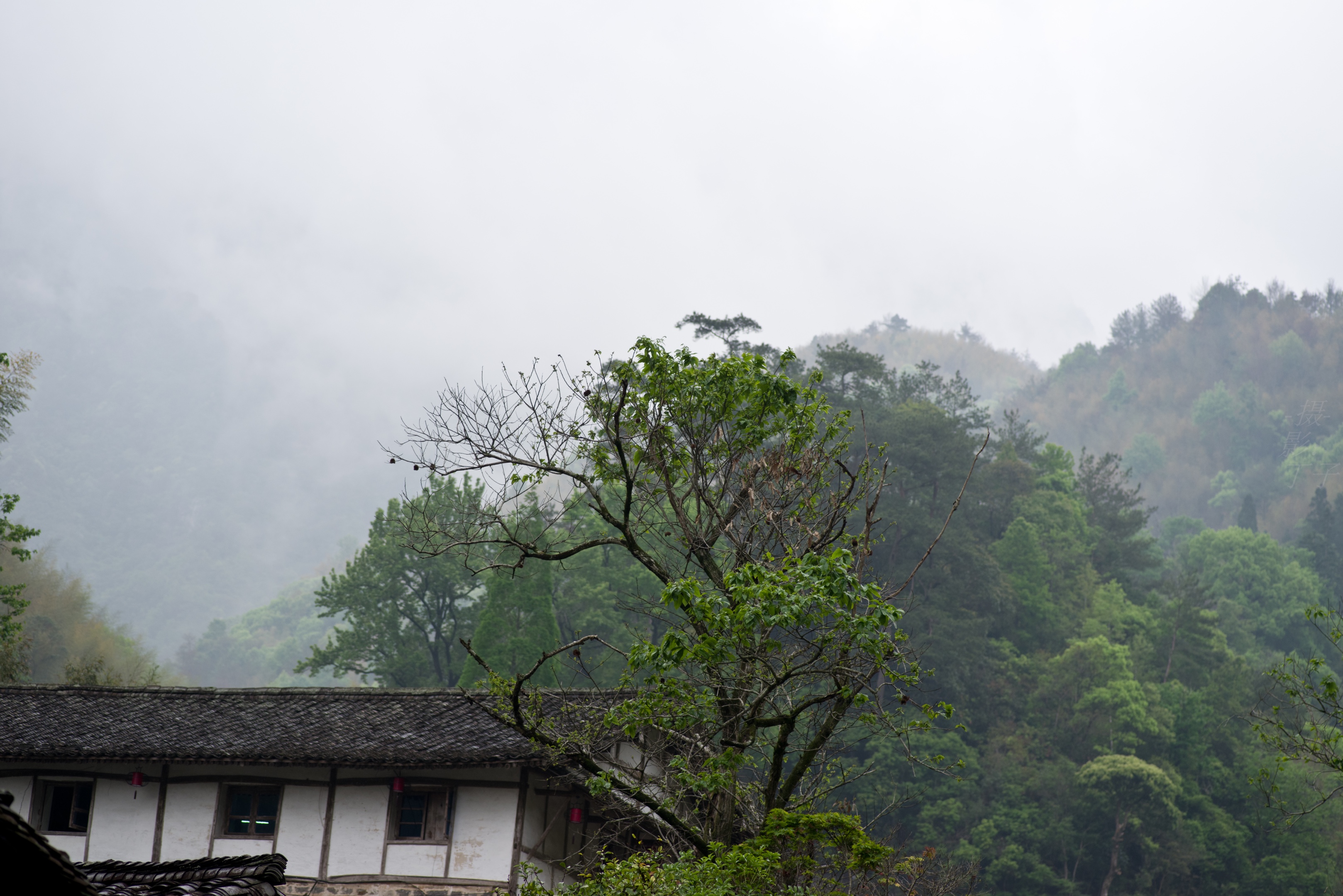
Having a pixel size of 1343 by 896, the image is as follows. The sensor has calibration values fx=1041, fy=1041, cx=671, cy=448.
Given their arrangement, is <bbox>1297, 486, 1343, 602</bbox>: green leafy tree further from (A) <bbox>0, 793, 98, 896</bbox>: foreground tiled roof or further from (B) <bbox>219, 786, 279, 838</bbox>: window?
(A) <bbox>0, 793, 98, 896</bbox>: foreground tiled roof

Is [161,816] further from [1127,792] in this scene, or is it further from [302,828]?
[1127,792]

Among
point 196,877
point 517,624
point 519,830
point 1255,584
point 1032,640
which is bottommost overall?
point 519,830

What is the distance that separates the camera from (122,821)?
16.3 m

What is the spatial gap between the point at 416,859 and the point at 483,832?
1.11 metres

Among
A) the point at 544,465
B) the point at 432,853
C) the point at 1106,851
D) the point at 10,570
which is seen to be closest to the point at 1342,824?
the point at 1106,851

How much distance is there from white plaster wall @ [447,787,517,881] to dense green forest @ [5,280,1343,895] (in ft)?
17.1

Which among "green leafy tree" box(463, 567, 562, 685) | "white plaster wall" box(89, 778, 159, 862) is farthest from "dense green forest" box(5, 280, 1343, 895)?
"white plaster wall" box(89, 778, 159, 862)

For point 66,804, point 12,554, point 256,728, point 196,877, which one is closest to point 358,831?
point 256,728

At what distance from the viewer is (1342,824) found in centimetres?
3816

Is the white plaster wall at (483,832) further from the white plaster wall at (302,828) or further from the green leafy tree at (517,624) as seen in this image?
the green leafy tree at (517,624)

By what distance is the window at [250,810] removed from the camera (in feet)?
53.3

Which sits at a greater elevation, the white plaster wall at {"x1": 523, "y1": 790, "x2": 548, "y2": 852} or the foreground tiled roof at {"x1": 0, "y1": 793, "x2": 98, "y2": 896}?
the foreground tiled roof at {"x1": 0, "y1": 793, "x2": 98, "y2": 896}

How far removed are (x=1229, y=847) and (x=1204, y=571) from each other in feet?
104

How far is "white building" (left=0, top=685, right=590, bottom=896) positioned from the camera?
1566 centimetres
